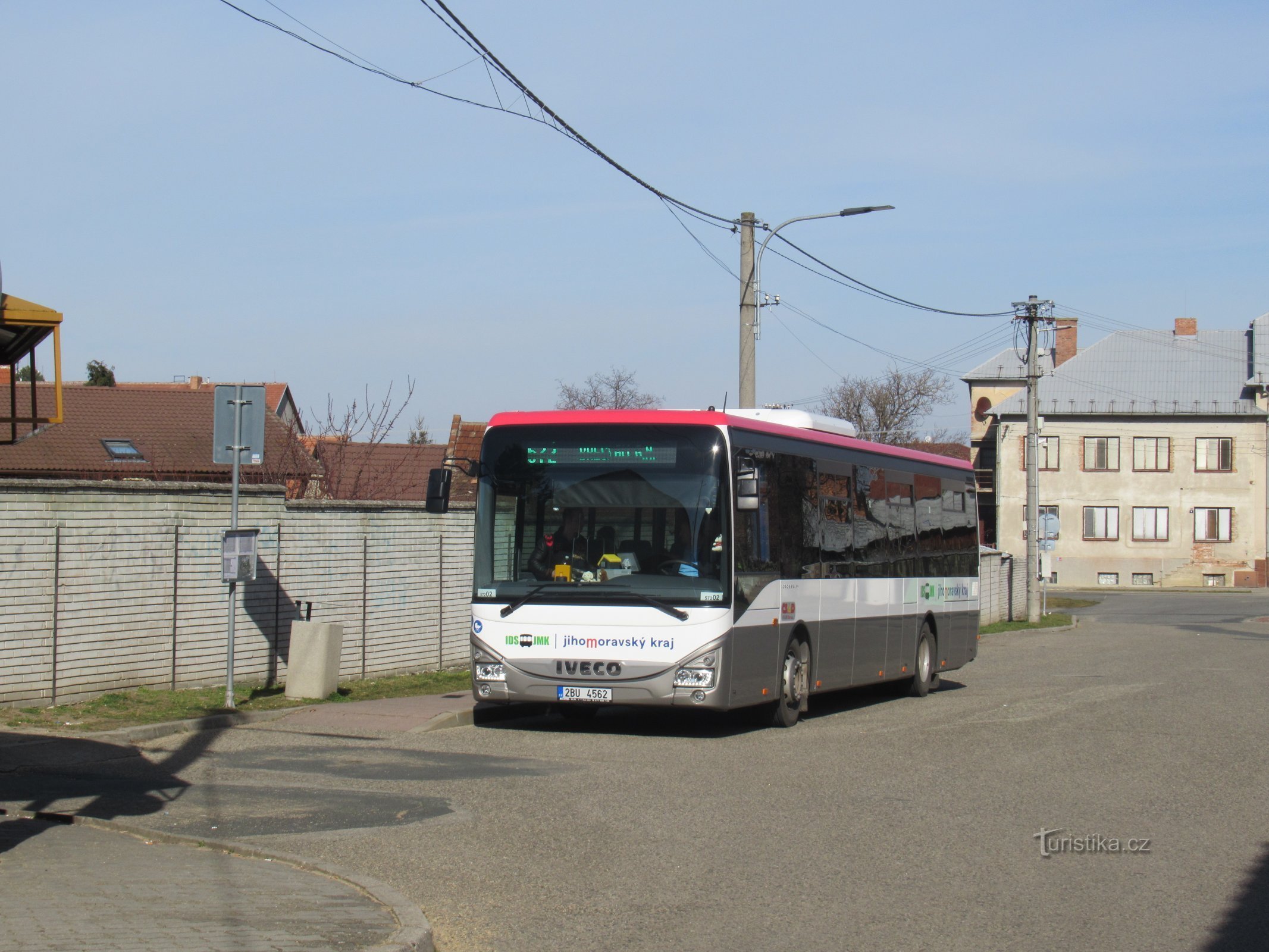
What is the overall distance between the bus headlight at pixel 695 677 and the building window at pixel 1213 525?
64.6 metres

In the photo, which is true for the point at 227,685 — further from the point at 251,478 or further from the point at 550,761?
the point at 251,478

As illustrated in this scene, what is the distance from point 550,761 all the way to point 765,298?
470 inches

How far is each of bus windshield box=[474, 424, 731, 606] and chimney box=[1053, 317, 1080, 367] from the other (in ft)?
249

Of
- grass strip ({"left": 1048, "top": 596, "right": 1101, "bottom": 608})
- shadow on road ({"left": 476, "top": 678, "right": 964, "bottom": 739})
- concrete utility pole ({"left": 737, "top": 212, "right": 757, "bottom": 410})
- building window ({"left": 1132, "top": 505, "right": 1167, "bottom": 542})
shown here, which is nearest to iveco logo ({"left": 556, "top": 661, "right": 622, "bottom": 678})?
shadow on road ({"left": 476, "top": 678, "right": 964, "bottom": 739})

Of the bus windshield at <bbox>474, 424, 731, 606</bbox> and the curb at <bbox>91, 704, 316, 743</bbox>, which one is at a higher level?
the bus windshield at <bbox>474, 424, 731, 606</bbox>

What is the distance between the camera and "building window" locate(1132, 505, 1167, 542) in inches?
2788

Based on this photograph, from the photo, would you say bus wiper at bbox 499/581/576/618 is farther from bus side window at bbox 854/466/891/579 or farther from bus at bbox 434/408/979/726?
bus side window at bbox 854/466/891/579

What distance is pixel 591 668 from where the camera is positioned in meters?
12.4

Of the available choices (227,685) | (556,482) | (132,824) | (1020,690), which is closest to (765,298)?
(1020,690)

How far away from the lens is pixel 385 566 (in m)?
17.5

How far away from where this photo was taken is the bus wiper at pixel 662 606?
40.0 ft

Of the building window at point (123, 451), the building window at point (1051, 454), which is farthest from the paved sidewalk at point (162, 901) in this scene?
the building window at point (1051, 454)

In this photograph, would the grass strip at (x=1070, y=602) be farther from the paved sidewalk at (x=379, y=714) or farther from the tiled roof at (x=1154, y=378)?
the paved sidewalk at (x=379, y=714)

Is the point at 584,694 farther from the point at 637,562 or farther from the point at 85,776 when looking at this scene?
the point at 85,776
